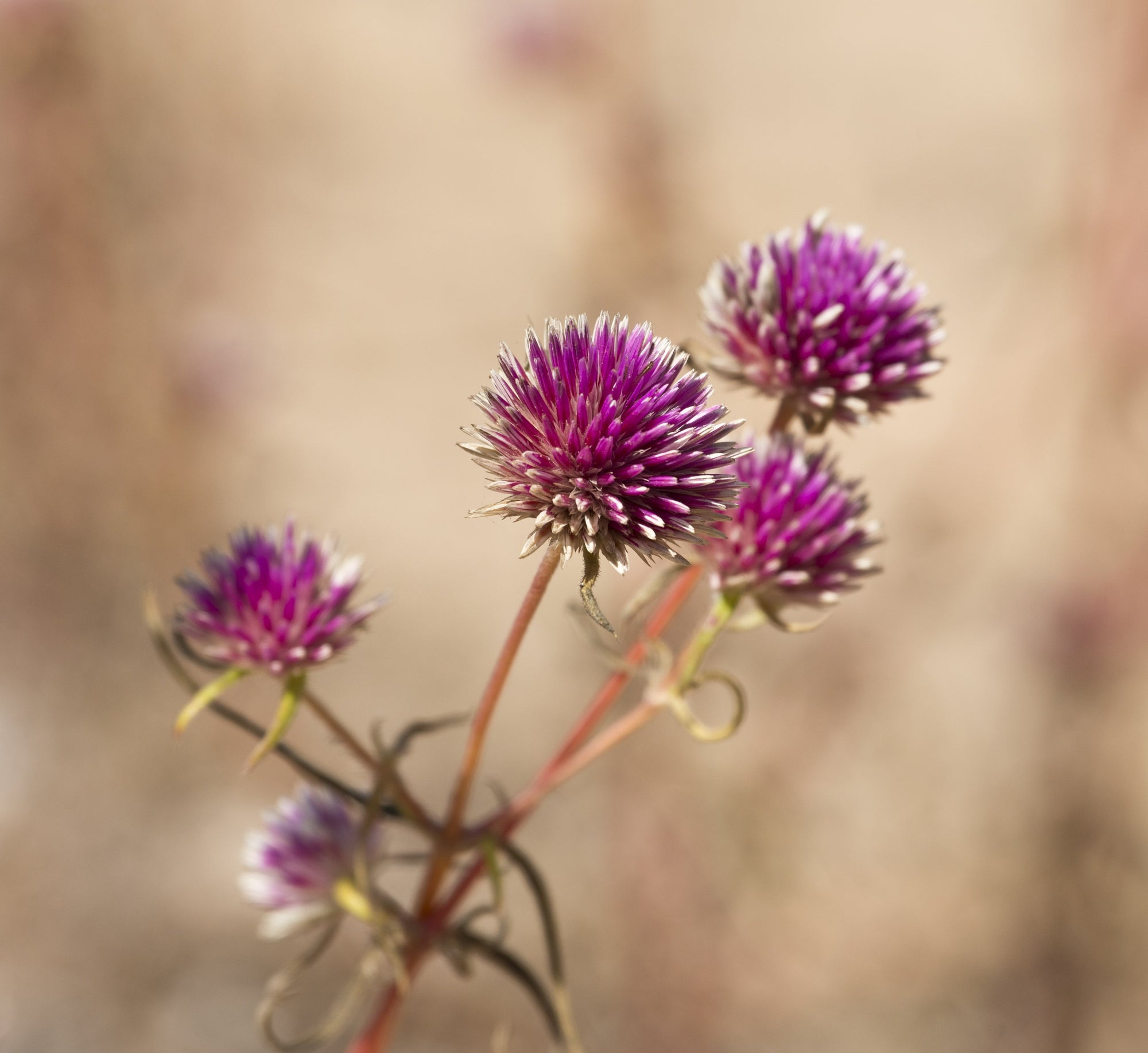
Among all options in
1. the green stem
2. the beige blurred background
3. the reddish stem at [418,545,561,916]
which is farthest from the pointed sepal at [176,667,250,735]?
the beige blurred background

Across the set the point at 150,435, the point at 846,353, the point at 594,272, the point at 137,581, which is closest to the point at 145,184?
the point at 150,435

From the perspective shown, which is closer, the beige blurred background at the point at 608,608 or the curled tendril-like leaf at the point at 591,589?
the curled tendril-like leaf at the point at 591,589

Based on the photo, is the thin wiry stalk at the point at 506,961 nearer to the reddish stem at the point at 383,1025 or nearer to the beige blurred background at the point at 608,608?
the reddish stem at the point at 383,1025

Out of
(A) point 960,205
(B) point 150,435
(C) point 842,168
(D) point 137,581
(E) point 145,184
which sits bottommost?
(D) point 137,581

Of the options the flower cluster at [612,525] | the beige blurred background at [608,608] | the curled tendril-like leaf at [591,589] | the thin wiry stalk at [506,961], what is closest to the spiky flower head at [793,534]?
the flower cluster at [612,525]

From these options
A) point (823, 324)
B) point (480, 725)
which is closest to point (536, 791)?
point (480, 725)

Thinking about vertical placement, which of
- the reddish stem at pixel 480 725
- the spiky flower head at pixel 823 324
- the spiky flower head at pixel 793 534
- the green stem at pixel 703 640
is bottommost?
the reddish stem at pixel 480 725

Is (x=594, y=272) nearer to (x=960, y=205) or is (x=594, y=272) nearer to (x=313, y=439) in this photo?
(x=313, y=439)
